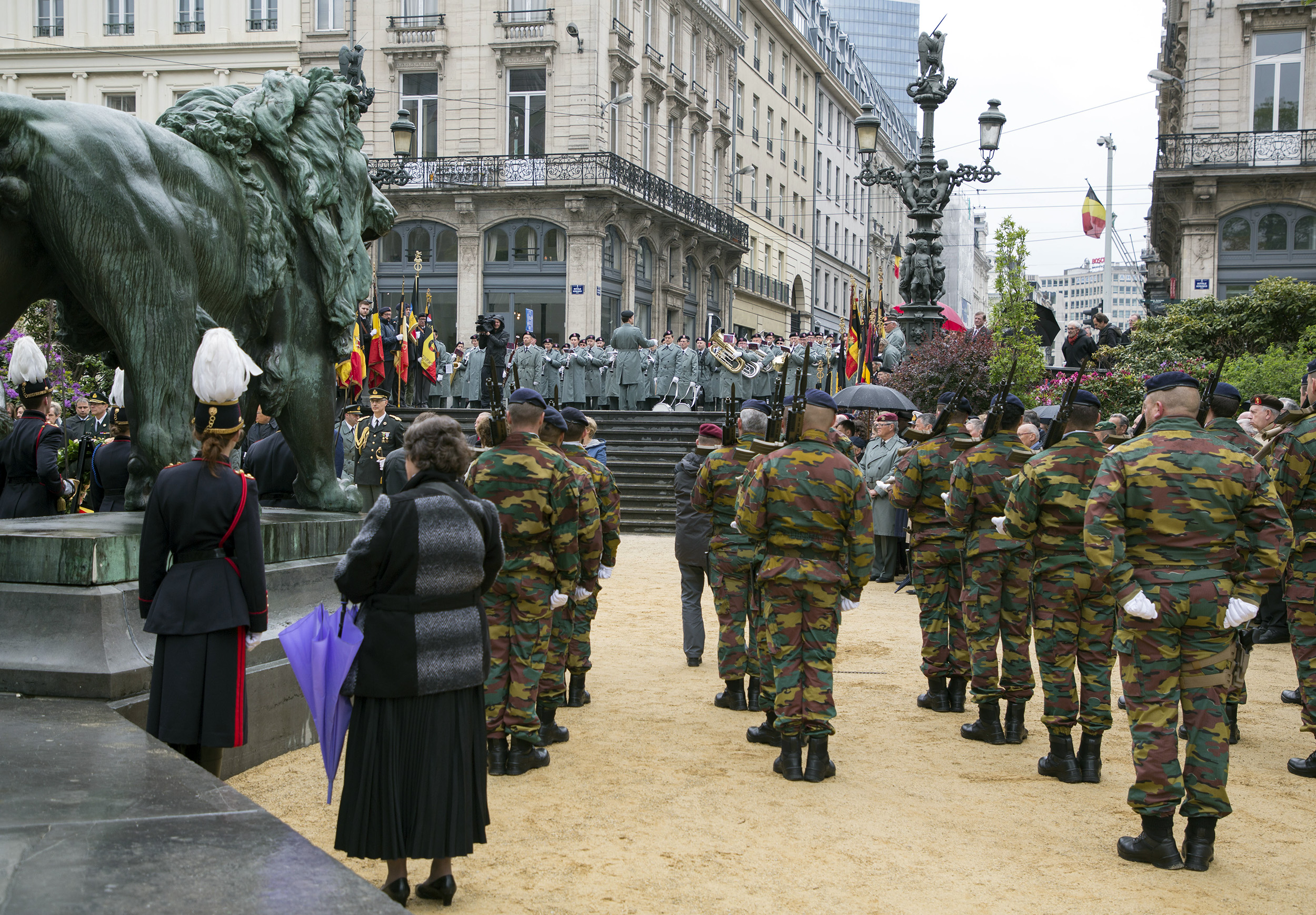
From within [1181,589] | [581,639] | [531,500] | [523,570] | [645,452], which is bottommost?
[581,639]

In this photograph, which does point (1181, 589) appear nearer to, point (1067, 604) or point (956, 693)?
point (1067, 604)

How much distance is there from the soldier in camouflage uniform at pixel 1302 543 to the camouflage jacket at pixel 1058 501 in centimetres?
130

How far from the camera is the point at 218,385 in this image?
4918 mm

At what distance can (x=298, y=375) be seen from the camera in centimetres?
670

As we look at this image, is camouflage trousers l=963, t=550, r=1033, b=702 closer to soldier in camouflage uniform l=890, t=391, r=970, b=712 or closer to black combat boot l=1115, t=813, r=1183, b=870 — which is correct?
soldier in camouflage uniform l=890, t=391, r=970, b=712

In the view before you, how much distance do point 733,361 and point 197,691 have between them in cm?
1979

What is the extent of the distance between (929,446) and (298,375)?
4.51 m

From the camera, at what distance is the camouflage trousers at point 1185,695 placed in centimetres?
515

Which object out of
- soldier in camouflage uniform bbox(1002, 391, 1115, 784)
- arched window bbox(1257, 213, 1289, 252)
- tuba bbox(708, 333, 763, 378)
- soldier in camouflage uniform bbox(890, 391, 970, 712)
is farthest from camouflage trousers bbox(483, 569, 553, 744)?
arched window bbox(1257, 213, 1289, 252)

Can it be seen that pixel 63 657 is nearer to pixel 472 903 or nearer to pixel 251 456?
pixel 472 903

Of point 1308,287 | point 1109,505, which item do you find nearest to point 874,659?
point 1109,505

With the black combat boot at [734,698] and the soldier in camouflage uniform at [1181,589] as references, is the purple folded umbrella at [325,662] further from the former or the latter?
the black combat boot at [734,698]

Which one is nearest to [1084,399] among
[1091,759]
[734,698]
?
[1091,759]

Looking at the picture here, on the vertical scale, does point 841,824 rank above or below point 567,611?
below
